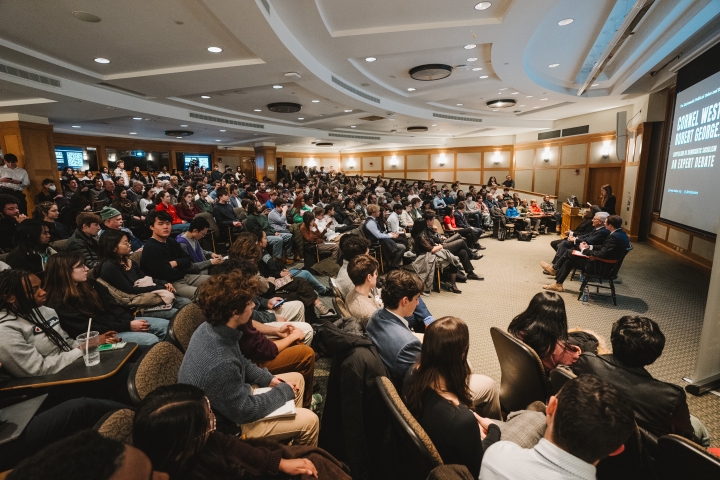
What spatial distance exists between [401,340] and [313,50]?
5.21m

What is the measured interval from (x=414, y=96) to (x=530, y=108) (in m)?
4.29

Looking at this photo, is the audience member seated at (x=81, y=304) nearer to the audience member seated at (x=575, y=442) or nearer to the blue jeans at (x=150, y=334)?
the blue jeans at (x=150, y=334)

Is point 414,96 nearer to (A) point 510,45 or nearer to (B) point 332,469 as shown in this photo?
(A) point 510,45

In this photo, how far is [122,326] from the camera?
8.03 ft

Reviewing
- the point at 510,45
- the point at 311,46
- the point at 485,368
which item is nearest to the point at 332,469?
the point at 485,368

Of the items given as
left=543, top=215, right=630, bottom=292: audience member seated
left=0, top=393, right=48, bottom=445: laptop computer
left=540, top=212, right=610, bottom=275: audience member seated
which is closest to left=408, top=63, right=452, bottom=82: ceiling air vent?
left=540, top=212, right=610, bottom=275: audience member seated

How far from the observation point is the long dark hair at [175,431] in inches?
39.4

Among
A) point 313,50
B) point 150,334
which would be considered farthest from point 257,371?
point 313,50

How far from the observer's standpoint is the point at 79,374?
171 cm

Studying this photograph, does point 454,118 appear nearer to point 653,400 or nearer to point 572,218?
point 572,218

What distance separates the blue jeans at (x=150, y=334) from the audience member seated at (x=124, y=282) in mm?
136

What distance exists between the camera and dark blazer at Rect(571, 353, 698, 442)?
142cm

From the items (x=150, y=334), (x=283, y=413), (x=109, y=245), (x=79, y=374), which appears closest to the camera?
(x=283, y=413)

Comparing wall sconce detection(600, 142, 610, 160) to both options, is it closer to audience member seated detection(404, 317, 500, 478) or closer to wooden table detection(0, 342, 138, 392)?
audience member seated detection(404, 317, 500, 478)
